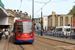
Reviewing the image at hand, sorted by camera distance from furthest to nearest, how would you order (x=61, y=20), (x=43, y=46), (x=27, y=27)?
(x=61, y=20) → (x=27, y=27) → (x=43, y=46)

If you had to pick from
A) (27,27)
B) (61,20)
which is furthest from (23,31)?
(61,20)

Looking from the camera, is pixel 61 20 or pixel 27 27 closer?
pixel 27 27

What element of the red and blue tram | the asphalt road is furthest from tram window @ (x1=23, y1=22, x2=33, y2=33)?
the asphalt road

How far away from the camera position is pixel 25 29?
14734mm

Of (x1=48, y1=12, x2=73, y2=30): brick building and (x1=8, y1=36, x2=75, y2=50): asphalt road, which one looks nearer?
(x1=8, y1=36, x2=75, y2=50): asphalt road

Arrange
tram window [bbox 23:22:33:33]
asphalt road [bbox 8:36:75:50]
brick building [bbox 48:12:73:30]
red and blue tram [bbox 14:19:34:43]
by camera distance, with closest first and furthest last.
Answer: asphalt road [bbox 8:36:75:50] → red and blue tram [bbox 14:19:34:43] → tram window [bbox 23:22:33:33] → brick building [bbox 48:12:73:30]

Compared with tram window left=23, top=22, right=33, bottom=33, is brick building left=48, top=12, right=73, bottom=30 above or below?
above

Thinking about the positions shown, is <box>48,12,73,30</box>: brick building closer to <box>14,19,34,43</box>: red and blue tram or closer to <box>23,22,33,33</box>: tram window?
<box>23,22,33,33</box>: tram window

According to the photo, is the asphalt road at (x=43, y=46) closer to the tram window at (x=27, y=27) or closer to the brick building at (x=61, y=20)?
the tram window at (x=27, y=27)

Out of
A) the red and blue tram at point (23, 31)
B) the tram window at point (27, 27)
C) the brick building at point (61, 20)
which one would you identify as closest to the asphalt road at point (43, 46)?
the red and blue tram at point (23, 31)

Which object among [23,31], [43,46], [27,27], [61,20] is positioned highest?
[61,20]

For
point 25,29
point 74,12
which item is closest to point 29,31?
point 25,29

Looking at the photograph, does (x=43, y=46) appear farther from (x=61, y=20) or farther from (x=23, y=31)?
(x=61, y=20)

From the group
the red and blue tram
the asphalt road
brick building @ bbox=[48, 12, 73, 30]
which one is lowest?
the asphalt road
